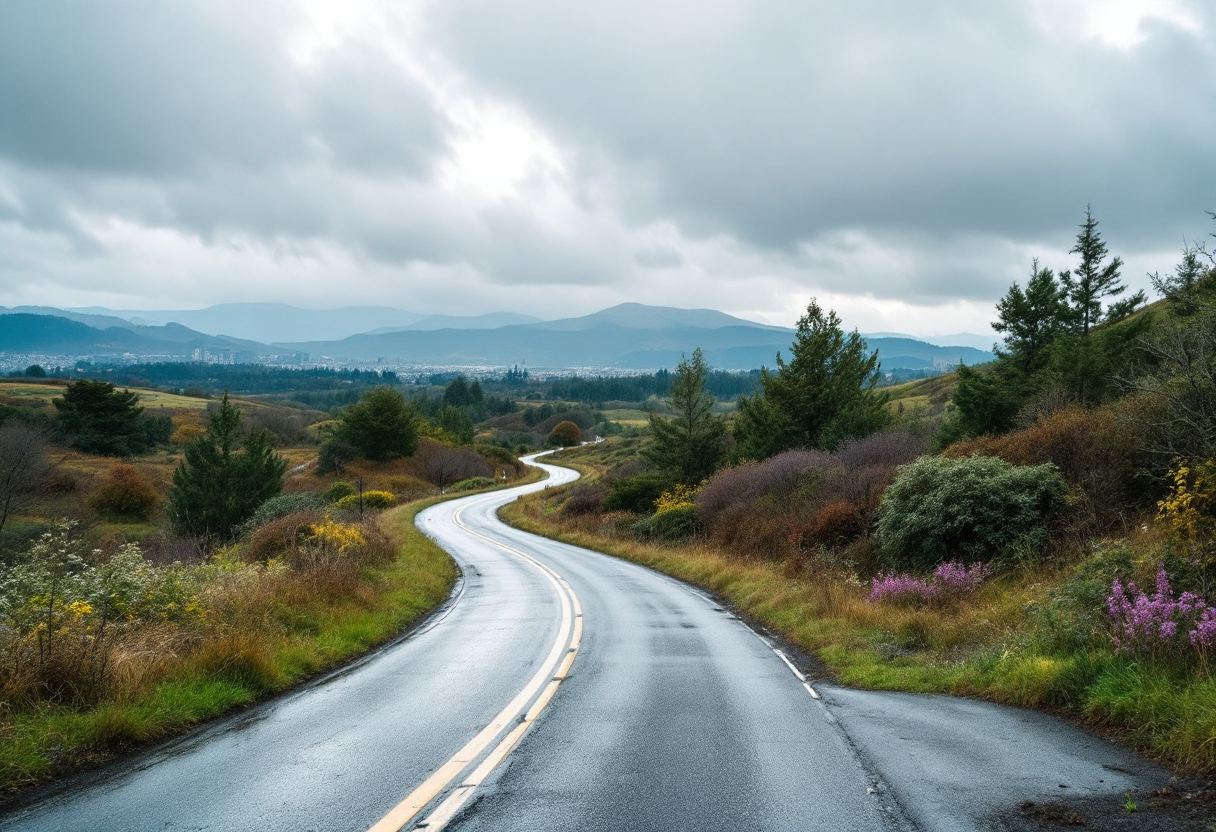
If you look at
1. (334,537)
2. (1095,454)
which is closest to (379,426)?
(334,537)

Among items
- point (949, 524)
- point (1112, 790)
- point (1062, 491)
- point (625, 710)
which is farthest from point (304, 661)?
point (1062, 491)

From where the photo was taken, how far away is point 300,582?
13.1 metres

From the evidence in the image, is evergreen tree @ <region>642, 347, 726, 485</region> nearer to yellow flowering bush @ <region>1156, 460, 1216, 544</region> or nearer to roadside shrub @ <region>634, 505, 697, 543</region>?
roadside shrub @ <region>634, 505, 697, 543</region>

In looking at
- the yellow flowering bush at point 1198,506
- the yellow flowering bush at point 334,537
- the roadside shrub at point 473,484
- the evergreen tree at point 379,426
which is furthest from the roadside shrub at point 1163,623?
the evergreen tree at point 379,426

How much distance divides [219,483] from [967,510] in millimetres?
44020

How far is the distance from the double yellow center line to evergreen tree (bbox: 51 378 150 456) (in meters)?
83.5

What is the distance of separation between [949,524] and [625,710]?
9591 mm

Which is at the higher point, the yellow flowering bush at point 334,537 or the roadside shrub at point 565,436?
the yellow flowering bush at point 334,537

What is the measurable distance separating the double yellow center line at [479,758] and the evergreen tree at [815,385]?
27209 millimetres

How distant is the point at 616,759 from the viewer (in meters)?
5.88

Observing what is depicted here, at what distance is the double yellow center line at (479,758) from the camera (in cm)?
468

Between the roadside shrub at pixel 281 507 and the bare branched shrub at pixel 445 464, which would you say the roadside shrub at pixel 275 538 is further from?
the bare branched shrub at pixel 445 464

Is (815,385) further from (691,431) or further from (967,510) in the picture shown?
→ (967,510)

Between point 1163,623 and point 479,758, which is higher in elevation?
point 1163,623
